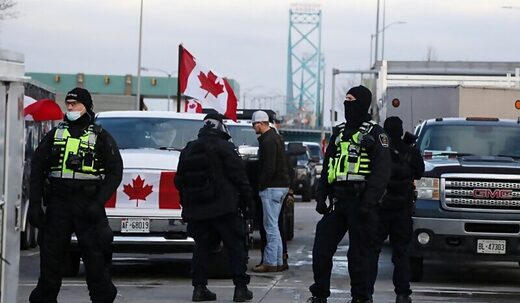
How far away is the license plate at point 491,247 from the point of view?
13172 mm

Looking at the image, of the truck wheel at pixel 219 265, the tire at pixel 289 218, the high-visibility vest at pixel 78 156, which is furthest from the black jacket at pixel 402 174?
the tire at pixel 289 218

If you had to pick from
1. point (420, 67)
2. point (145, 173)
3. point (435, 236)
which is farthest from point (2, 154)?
point (420, 67)

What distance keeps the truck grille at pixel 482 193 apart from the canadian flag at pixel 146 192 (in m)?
3.04

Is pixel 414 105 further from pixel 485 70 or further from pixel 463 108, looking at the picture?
pixel 485 70

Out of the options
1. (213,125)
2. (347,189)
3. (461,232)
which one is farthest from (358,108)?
(461,232)

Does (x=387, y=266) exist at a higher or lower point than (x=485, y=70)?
lower

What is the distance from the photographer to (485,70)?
28531 millimetres

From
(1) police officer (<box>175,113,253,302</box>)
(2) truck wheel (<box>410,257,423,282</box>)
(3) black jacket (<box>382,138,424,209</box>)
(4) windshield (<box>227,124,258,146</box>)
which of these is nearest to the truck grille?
(2) truck wheel (<box>410,257,423,282</box>)

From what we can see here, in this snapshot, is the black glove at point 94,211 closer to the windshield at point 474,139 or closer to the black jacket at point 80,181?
the black jacket at point 80,181

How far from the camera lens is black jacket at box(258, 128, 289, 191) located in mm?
14172

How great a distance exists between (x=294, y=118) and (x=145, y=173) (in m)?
120

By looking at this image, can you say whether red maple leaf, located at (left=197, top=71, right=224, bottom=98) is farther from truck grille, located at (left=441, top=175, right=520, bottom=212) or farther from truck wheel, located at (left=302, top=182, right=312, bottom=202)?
truck wheel, located at (left=302, top=182, right=312, bottom=202)

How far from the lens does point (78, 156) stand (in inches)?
370

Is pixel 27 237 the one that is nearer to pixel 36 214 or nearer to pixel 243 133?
pixel 243 133
